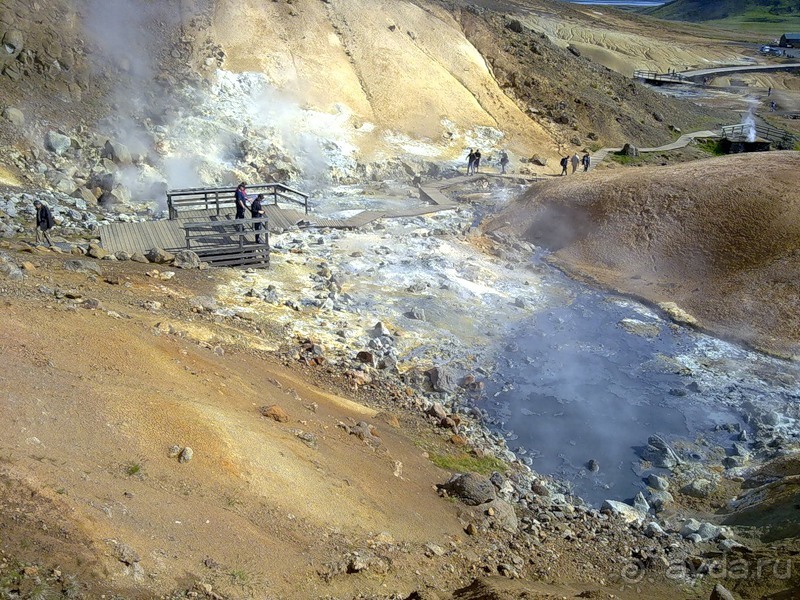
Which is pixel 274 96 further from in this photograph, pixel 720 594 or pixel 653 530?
pixel 720 594

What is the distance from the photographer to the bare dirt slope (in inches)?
692

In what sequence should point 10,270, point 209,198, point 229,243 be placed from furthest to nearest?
point 209,198 < point 229,243 < point 10,270

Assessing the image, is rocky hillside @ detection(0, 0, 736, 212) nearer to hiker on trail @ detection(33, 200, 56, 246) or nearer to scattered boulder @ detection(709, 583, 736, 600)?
hiker on trail @ detection(33, 200, 56, 246)

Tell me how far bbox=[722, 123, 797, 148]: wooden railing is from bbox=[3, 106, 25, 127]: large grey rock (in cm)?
3892

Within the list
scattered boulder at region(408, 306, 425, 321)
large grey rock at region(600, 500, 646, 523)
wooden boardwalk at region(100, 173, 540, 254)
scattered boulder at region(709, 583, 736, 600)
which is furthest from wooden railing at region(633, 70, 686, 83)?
scattered boulder at region(709, 583, 736, 600)

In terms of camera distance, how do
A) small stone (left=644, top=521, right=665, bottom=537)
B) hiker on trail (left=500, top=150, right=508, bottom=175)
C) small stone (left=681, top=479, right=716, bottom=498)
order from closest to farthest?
small stone (left=644, top=521, right=665, bottom=537), small stone (left=681, top=479, right=716, bottom=498), hiker on trail (left=500, top=150, right=508, bottom=175)

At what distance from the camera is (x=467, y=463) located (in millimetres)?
11336

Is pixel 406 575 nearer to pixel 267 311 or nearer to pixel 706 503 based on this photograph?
pixel 706 503

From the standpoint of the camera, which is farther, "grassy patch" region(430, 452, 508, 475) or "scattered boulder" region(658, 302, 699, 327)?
"scattered boulder" region(658, 302, 699, 327)

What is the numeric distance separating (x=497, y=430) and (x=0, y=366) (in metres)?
8.41

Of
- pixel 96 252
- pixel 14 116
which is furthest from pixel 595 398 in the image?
pixel 14 116

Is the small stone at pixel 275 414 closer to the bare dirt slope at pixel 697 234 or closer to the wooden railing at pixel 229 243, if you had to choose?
the wooden railing at pixel 229 243

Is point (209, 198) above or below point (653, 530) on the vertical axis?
above

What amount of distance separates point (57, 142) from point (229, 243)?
9094mm
